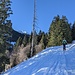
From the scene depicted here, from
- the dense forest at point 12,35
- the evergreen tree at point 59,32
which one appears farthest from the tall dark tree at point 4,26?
the evergreen tree at point 59,32

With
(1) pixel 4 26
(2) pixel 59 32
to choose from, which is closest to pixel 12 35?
(1) pixel 4 26

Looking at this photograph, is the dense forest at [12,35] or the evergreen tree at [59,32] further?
the evergreen tree at [59,32]

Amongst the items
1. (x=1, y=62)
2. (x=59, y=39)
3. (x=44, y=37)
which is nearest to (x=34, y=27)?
(x=59, y=39)

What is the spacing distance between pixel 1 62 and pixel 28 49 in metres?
34.2

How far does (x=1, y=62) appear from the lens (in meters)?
36.7

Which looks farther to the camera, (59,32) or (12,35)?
(59,32)

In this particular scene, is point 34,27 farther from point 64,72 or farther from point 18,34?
point 18,34

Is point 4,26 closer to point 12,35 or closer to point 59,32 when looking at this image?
point 12,35

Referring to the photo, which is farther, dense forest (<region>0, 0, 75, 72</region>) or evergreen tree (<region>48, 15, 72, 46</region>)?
evergreen tree (<region>48, 15, 72, 46</region>)

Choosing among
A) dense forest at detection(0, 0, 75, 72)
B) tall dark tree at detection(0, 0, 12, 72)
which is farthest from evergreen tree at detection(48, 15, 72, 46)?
tall dark tree at detection(0, 0, 12, 72)

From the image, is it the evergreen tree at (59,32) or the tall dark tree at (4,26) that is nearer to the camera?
the tall dark tree at (4,26)

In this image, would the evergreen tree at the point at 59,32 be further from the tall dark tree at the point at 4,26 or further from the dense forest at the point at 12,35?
the tall dark tree at the point at 4,26

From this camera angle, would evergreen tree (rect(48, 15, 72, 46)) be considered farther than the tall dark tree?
Yes

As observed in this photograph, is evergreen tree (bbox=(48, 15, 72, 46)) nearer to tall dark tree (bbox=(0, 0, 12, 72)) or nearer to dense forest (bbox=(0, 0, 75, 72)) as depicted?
dense forest (bbox=(0, 0, 75, 72))
